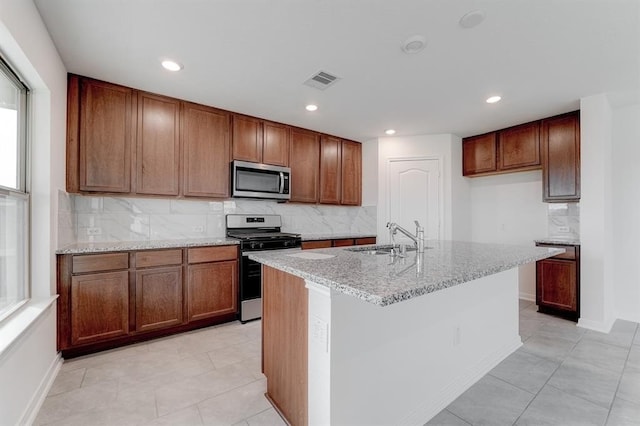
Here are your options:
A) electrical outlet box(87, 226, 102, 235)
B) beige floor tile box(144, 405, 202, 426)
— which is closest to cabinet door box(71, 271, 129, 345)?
electrical outlet box(87, 226, 102, 235)

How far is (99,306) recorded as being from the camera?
7.93ft

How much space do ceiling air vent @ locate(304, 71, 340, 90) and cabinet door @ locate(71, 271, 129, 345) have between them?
7.81 ft

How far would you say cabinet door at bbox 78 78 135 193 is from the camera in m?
2.59

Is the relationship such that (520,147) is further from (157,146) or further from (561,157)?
(157,146)

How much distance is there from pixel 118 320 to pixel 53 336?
42 centimetres

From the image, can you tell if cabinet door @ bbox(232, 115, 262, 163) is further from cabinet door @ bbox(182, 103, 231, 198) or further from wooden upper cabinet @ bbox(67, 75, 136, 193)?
wooden upper cabinet @ bbox(67, 75, 136, 193)

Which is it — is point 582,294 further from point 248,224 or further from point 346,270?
point 248,224

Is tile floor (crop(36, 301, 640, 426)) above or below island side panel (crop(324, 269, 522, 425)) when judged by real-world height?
below

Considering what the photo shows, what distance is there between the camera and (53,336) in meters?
2.16

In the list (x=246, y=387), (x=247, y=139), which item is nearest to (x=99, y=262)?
(x=246, y=387)

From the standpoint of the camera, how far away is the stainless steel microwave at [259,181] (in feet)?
11.1

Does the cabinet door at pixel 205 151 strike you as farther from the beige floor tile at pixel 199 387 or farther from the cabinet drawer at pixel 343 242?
the beige floor tile at pixel 199 387

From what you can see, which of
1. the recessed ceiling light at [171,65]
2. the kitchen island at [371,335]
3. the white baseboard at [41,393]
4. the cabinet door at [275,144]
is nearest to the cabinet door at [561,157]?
the kitchen island at [371,335]

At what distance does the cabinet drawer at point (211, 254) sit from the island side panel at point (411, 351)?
6.26ft
